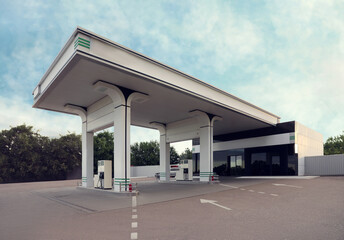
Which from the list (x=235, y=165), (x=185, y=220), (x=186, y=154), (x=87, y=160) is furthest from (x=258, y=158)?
(x=186, y=154)

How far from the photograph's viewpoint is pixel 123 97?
51.5 feet

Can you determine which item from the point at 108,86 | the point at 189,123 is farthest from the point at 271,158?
the point at 108,86

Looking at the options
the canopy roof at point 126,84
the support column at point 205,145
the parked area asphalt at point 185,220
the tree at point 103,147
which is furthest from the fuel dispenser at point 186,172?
the tree at point 103,147

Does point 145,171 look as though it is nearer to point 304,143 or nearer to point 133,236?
point 304,143

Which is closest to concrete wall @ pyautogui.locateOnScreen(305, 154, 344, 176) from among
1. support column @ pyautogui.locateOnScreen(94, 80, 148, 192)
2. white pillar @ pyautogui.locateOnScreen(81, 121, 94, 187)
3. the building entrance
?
the building entrance

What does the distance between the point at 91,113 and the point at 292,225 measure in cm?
1586

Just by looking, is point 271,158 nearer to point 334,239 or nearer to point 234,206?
point 234,206

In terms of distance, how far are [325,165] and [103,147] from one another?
115 feet

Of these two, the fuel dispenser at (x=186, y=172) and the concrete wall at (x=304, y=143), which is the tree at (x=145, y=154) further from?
the fuel dispenser at (x=186, y=172)

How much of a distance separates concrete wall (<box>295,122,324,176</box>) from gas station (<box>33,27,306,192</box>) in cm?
417

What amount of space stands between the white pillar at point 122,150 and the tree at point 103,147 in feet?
116

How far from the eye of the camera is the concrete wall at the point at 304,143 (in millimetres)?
27734

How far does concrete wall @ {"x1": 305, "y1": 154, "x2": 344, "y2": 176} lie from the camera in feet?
87.1

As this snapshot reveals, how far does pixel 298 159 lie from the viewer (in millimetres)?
27500
